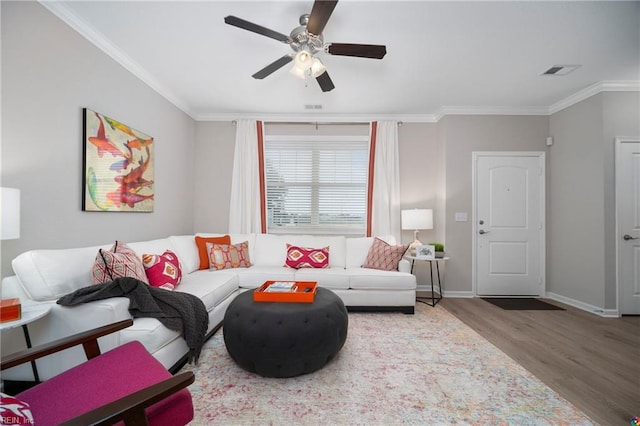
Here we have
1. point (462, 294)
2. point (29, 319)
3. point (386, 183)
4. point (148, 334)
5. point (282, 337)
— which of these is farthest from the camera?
point (386, 183)

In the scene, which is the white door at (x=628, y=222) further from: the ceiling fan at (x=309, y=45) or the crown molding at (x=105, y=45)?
the crown molding at (x=105, y=45)

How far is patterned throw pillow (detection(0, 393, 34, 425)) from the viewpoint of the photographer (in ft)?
2.53

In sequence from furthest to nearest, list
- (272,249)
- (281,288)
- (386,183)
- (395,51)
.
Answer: (386,183)
(272,249)
(395,51)
(281,288)

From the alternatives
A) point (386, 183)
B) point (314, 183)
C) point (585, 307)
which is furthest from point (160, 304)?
point (585, 307)

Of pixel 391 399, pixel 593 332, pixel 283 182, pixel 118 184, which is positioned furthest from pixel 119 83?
pixel 593 332

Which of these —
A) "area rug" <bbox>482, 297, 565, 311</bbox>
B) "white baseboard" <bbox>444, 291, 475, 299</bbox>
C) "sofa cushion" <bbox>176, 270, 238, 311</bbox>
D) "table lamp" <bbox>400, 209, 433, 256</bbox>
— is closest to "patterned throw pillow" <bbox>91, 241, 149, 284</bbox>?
"sofa cushion" <bbox>176, 270, 238, 311</bbox>

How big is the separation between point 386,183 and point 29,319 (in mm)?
3916

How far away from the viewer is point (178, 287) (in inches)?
99.7

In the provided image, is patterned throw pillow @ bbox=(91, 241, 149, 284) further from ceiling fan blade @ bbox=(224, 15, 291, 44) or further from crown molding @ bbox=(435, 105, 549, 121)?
crown molding @ bbox=(435, 105, 549, 121)

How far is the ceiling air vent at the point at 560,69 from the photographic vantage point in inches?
115

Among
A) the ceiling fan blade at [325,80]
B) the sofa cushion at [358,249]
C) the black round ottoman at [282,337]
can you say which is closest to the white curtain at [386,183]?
the sofa cushion at [358,249]

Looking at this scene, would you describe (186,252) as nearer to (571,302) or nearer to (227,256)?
(227,256)

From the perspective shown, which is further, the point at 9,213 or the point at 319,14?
the point at 319,14

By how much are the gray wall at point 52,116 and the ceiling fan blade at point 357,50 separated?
207cm
